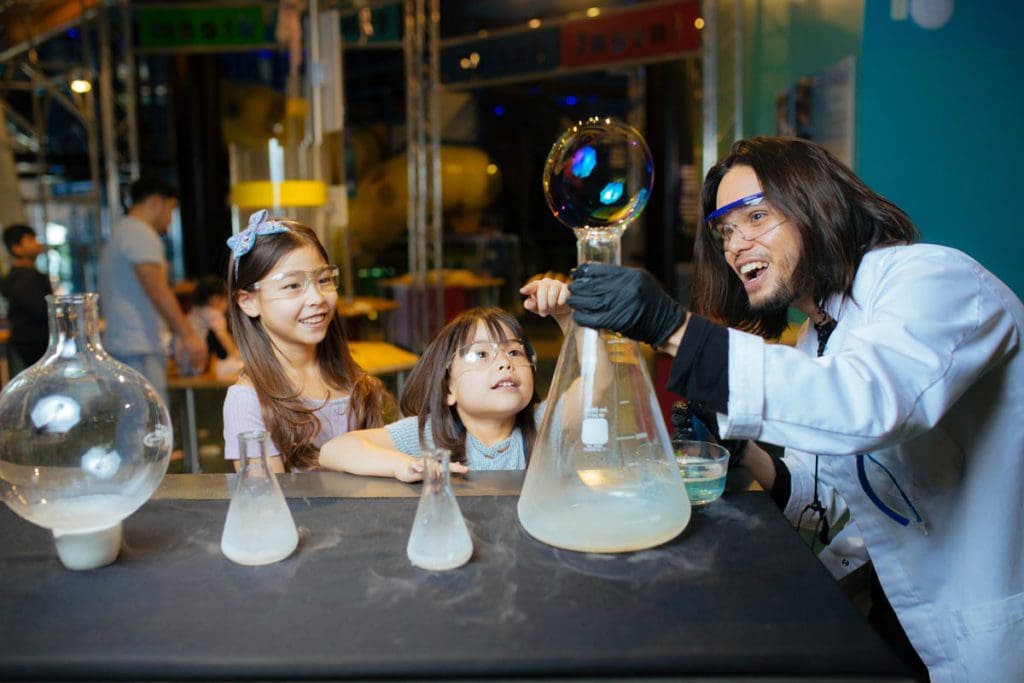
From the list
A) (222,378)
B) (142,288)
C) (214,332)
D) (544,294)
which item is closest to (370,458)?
(544,294)

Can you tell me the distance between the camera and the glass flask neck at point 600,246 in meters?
0.91

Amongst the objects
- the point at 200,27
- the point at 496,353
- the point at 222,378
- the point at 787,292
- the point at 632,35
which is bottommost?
the point at 222,378

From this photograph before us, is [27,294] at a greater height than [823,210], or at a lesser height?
lesser

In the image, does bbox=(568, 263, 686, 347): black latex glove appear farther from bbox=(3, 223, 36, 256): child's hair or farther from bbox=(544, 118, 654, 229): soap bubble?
bbox=(3, 223, 36, 256): child's hair

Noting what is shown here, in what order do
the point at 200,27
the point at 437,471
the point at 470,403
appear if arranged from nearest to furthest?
the point at 437,471 < the point at 470,403 < the point at 200,27

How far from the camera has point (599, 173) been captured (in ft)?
3.08

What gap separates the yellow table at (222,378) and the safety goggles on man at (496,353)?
184 cm

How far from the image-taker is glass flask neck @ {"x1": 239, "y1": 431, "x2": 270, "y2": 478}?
2.96 feet

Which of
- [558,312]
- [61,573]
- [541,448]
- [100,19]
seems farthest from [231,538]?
[100,19]

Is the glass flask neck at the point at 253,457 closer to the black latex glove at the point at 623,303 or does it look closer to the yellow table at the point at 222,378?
the black latex glove at the point at 623,303

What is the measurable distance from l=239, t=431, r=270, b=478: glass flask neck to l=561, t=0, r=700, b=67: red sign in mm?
4433

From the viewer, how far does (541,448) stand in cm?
97

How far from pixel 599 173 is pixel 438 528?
16.5 inches

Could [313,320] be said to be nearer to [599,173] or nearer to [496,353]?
[496,353]
